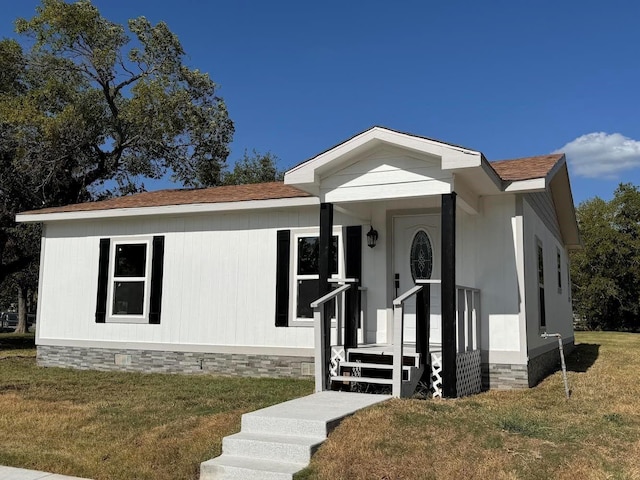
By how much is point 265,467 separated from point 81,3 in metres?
18.5

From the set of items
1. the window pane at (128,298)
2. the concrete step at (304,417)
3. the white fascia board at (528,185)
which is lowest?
the concrete step at (304,417)

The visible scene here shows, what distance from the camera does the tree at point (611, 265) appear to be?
28.6m

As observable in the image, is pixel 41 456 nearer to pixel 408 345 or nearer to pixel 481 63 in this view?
pixel 408 345

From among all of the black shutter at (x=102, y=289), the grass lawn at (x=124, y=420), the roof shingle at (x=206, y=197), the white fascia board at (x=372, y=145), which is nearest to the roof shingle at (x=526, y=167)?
the white fascia board at (x=372, y=145)

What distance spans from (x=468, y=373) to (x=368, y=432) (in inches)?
106

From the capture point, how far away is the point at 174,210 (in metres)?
9.93

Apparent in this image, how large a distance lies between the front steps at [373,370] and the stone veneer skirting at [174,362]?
1803 mm

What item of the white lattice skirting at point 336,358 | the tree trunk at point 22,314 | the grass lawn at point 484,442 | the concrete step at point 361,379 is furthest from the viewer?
the tree trunk at point 22,314

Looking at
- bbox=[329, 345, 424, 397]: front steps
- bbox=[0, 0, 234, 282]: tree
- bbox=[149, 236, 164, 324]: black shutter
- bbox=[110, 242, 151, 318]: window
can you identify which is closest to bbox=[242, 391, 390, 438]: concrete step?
bbox=[329, 345, 424, 397]: front steps

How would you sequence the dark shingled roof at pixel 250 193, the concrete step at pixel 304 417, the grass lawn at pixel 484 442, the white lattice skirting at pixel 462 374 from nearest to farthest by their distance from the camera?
1. the grass lawn at pixel 484 442
2. the concrete step at pixel 304 417
3. the white lattice skirting at pixel 462 374
4. the dark shingled roof at pixel 250 193

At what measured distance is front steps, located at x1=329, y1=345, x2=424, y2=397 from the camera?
6461mm

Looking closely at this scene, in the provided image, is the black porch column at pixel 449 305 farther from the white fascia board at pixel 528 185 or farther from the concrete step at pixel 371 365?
the white fascia board at pixel 528 185

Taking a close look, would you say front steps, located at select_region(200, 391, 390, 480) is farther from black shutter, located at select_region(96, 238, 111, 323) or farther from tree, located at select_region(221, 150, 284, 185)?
tree, located at select_region(221, 150, 284, 185)

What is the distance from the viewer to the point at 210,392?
767 centimetres
